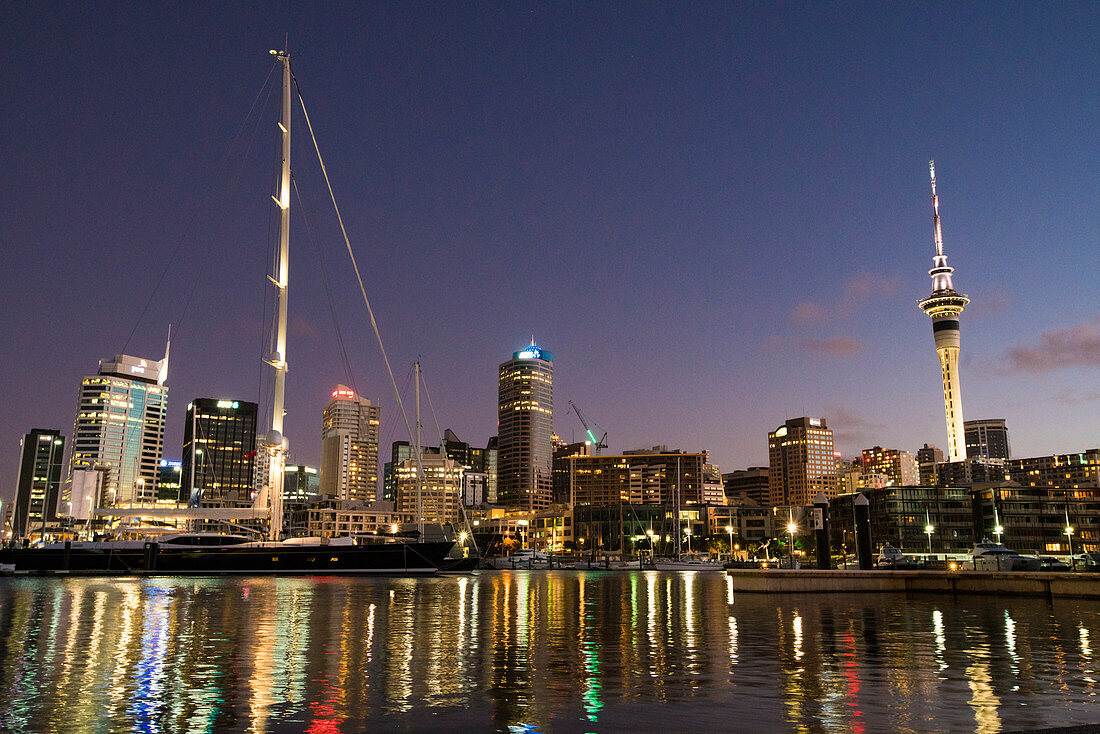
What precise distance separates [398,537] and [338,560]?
9.33 m

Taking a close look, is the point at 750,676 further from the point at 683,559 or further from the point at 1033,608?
the point at 683,559

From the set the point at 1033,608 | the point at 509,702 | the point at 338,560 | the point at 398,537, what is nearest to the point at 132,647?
the point at 509,702

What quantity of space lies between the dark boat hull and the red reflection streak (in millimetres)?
75008

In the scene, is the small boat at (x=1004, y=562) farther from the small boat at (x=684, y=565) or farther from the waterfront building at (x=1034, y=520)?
the waterfront building at (x=1034, y=520)

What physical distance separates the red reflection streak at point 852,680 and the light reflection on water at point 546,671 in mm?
56

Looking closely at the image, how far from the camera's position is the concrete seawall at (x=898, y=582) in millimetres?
49969

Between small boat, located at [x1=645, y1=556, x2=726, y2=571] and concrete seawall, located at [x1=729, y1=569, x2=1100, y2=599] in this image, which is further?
small boat, located at [x1=645, y1=556, x2=726, y2=571]

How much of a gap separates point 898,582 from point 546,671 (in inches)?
1671

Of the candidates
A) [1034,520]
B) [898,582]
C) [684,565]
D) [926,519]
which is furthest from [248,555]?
[1034,520]

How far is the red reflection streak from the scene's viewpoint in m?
13.0

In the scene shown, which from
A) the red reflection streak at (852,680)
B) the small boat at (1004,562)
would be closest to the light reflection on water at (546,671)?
the red reflection streak at (852,680)

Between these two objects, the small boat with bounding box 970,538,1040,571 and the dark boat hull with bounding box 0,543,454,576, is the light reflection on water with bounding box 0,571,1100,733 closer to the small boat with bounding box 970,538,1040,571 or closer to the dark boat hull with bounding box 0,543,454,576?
the small boat with bounding box 970,538,1040,571

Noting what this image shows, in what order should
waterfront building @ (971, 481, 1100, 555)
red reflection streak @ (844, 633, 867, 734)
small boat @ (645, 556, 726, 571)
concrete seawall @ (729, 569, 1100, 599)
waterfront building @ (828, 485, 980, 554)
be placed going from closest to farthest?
red reflection streak @ (844, 633, 867, 734) < concrete seawall @ (729, 569, 1100, 599) < small boat @ (645, 556, 726, 571) < waterfront building @ (971, 481, 1100, 555) < waterfront building @ (828, 485, 980, 554)

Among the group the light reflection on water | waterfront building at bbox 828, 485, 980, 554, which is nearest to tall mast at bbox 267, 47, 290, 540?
the light reflection on water
